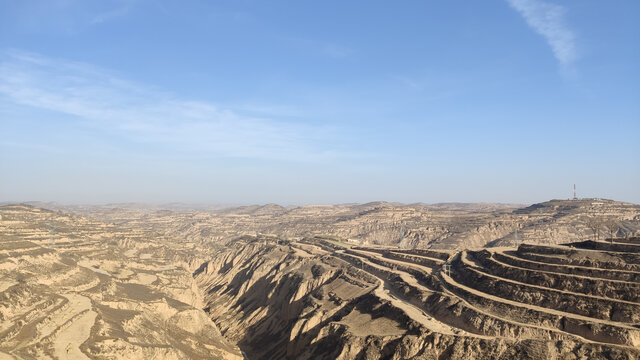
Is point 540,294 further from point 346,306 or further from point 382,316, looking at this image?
point 346,306

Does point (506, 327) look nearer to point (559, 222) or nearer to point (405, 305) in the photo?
point (405, 305)

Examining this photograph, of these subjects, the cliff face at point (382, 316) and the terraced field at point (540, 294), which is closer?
the cliff face at point (382, 316)

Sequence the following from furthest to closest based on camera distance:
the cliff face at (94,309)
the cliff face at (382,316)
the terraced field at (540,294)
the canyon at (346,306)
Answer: the cliff face at (94,309) < the canyon at (346,306) < the terraced field at (540,294) < the cliff face at (382,316)

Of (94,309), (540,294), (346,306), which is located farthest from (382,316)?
(94,309)

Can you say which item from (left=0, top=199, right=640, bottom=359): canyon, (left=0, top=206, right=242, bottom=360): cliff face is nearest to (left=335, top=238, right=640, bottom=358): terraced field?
(left=0, top=199, right=640, bottom=359): canyon

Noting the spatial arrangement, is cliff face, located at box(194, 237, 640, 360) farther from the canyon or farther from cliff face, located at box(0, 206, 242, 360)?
cliff face, located at box(0, 206, 242, 360)

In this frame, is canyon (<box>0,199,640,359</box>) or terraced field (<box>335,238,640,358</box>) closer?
terraced field (<box>335,238,640,358</box>)

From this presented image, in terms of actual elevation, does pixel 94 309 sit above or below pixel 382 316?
below

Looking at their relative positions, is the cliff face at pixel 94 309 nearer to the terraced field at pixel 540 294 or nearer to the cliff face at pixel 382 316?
the cliff face at pixel 382 316

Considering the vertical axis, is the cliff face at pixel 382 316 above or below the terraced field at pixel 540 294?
below

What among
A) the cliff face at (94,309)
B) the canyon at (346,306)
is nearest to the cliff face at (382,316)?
the canyon at (346,306)

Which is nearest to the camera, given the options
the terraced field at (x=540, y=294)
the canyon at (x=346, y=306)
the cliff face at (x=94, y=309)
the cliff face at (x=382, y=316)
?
the cliff face at (x=382, y=316)
